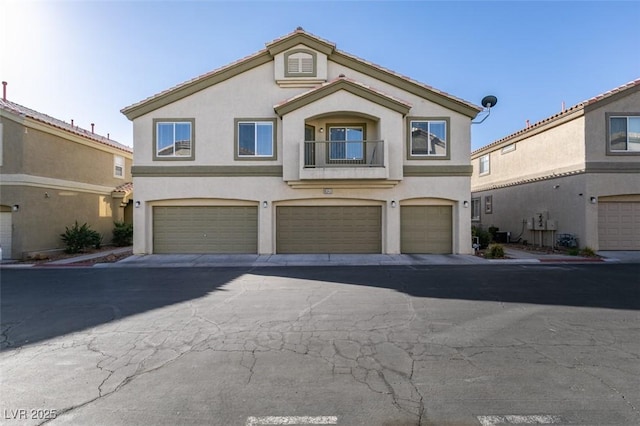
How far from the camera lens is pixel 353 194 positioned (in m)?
15.3

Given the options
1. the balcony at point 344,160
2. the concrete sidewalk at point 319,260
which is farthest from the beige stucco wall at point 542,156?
the balcony at point 344,160

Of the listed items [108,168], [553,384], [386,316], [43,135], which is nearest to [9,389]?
[386,316]

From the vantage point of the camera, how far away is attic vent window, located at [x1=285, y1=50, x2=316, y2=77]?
15.5 m

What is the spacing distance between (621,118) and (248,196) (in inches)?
710

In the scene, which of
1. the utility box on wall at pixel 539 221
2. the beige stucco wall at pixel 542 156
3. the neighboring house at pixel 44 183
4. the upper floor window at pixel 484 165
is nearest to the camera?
the neighboring house at pixel 44 183

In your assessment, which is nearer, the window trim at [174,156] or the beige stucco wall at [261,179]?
the beige stucco wall at [261,179]

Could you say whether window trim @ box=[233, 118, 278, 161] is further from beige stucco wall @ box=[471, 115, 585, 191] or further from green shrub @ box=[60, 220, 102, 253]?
beige stucco wall @ box=[471, 115, 585, 191]

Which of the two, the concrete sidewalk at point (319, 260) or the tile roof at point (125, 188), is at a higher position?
the tile roof at point (125, 188)

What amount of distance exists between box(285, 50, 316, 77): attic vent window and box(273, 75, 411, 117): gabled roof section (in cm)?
149

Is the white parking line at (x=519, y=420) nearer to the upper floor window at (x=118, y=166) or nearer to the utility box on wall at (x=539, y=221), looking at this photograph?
the utility box on wall at (x=539, y=221)

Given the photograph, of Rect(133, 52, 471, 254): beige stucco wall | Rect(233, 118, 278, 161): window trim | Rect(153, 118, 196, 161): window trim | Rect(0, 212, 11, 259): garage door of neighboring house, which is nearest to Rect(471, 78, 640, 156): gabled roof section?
Rect(133, 52, 471, 254): beige stucco wall

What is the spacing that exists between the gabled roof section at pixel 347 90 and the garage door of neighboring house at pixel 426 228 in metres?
4.70

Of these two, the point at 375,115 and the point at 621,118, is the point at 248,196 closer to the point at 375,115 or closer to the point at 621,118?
the point at 375,115

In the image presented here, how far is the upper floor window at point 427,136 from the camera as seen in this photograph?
15.3 metres
